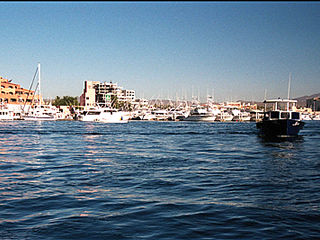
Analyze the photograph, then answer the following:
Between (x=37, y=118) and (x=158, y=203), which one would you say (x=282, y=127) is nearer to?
(x=158, y=203)

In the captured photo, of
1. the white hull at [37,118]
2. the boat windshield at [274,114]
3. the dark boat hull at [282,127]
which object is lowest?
the white hull at [37,118]

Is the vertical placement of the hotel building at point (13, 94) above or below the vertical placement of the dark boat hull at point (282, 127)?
above

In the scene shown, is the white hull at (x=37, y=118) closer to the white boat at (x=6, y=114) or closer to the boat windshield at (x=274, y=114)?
the white boat at (x=6, y=114)

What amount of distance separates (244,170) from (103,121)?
289 feet

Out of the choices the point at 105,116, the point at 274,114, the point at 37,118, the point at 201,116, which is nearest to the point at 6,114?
the point at 37,118

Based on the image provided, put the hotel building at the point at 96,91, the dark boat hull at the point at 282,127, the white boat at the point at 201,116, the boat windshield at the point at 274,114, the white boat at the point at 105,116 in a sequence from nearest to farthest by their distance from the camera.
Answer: the dark boat hull at the point at 282,127, the boat windshield at the point at 274,114, the white boat at the point at 105,116, the white boat at the point at 201,116, the hotel building at the point at 96,91

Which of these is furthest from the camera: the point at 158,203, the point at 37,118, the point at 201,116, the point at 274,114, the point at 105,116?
the point at 201,116

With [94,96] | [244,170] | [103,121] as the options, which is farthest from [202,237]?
[94,96]

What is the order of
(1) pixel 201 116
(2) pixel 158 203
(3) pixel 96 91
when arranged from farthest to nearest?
1. (3) pixel 96 91
2. (1) pixel 201 116
3. (2) pixel 158 203

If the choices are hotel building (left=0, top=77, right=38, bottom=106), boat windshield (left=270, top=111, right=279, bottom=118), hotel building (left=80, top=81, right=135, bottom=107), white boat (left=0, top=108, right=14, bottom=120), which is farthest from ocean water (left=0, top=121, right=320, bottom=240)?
hotel building (left=80, top=81, right=135, bottom=107)

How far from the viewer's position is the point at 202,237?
6.65 meters

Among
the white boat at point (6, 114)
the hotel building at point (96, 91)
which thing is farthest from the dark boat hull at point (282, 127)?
the hotel building at point (96, 91)

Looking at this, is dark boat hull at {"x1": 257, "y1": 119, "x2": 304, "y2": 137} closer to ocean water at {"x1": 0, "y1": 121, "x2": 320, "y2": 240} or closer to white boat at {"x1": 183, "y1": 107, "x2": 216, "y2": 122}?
ocean water at {"x1": 0, "y1": 121, "x2": 320, "y2": 240}

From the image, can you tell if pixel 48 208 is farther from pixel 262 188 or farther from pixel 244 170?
pixel 244 170
